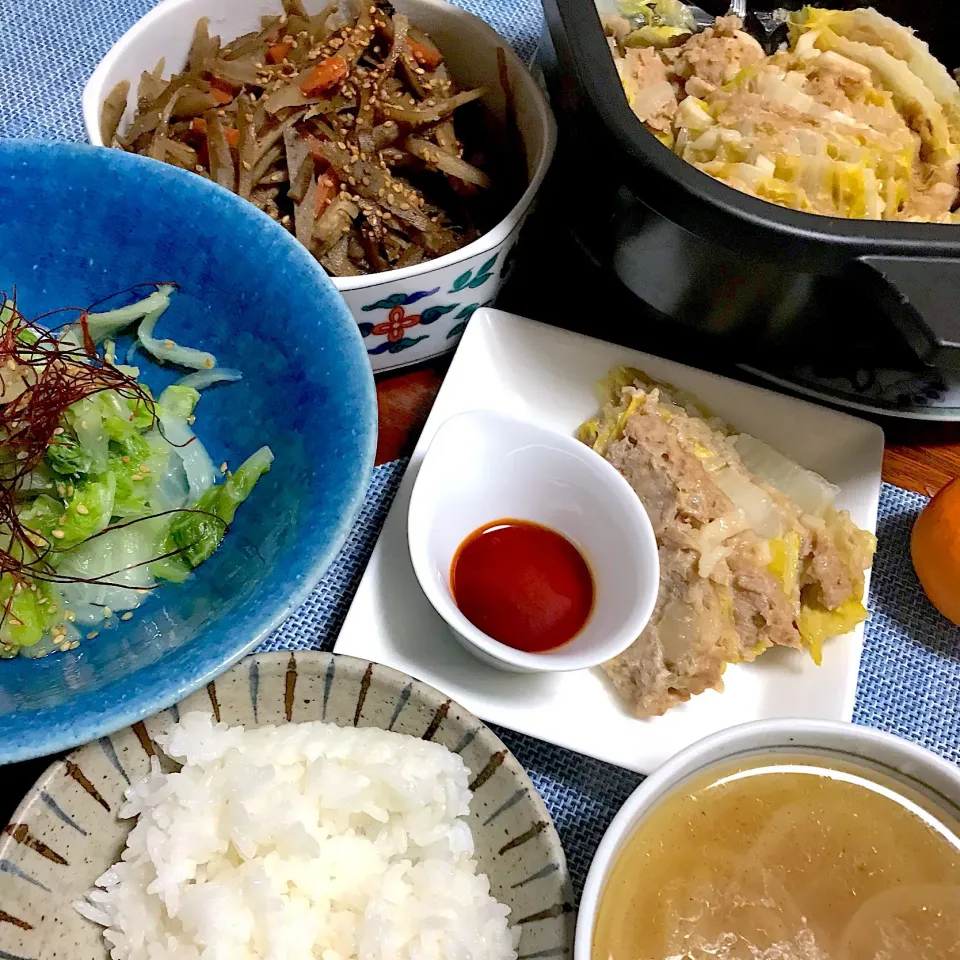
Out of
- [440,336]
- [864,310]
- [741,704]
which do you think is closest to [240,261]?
[440,336]

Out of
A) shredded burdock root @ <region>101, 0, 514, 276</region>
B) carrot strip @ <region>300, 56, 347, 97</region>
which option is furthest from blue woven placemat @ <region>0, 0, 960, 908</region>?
carrot strip @ <region>300, 56, 347, 97</region>

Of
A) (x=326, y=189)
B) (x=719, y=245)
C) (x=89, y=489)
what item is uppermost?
(x=719, y=245)

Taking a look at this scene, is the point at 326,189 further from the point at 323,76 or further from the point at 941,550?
the point at 941,550

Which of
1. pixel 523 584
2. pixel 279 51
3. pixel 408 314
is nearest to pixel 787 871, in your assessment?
pixel 523 584

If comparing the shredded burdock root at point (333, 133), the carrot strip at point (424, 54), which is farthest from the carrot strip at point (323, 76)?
the carrot strip at point (424, 54)

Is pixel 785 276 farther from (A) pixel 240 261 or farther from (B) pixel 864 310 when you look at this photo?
(A) pixel 240 261
